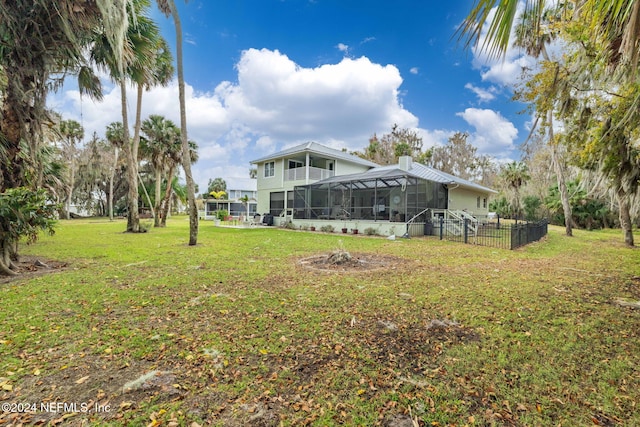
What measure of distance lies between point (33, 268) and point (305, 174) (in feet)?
49.9

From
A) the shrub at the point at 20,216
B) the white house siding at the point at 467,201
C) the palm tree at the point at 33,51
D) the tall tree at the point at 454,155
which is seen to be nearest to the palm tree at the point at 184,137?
the palm tree at the point at 33,51

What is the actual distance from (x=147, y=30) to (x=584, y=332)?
41.9 feet

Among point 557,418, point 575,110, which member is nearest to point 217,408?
point 557,418

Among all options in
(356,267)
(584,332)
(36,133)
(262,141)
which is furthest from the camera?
(262,141)

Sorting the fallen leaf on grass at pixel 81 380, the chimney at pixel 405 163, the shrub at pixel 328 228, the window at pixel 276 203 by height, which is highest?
the chimney at pixel 405 163

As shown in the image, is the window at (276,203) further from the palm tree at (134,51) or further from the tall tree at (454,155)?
the tall tree at (454,155)

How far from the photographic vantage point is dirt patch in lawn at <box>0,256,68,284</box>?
5.62 metres

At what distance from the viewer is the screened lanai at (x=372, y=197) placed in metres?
15.5

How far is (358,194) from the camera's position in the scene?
19875 mm

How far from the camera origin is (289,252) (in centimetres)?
Answer: 930

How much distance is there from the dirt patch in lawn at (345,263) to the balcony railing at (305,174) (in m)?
12.4

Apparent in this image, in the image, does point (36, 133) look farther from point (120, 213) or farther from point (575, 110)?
point (120, 213)

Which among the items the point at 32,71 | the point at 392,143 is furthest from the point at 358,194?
the point at 392,143

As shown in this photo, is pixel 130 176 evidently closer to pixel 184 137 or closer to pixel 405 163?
pixel 184 137
